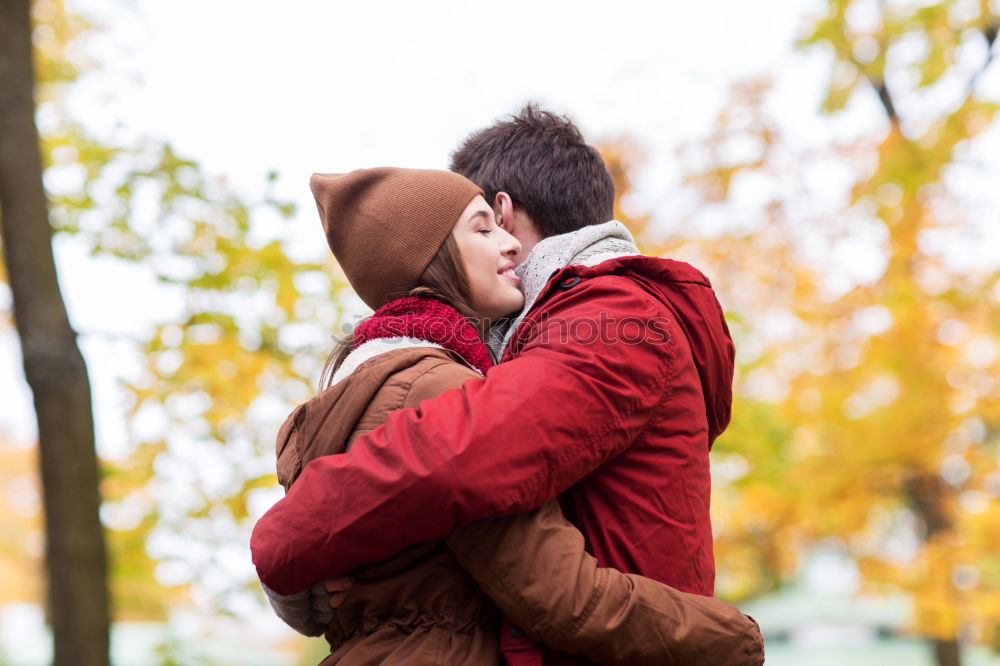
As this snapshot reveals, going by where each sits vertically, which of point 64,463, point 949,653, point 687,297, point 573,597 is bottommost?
Result: point 949,653

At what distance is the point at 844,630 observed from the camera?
50.6ft

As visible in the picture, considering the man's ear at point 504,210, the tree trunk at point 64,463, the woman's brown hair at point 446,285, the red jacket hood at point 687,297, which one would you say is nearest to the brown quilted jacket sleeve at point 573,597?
the woman's brown hair at point 446,285

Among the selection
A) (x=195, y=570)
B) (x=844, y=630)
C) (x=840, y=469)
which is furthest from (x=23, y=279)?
(x=844, y=630)

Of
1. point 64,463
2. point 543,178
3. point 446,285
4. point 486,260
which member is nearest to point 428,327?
point 446,285

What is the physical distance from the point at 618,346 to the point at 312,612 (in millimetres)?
796

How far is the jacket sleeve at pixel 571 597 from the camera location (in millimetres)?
1721

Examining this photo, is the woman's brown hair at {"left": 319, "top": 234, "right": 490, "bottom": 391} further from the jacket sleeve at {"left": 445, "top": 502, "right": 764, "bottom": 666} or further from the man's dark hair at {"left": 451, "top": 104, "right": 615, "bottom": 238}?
the jacket sleeve at {"left": 445, "top": 502, "right": 764, "bottom": 666}

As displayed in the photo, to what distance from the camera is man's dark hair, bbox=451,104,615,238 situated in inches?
95.4

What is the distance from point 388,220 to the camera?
7.03ft

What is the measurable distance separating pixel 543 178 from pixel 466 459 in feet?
→ 3.20

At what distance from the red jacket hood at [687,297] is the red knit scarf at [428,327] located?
171mm

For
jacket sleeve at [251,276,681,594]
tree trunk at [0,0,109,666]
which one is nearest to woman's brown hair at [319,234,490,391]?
jacket sleeve at [251,276,681,594]

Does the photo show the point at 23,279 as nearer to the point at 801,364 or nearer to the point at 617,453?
the point at 617,453

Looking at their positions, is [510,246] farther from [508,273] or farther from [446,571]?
[446,571]
